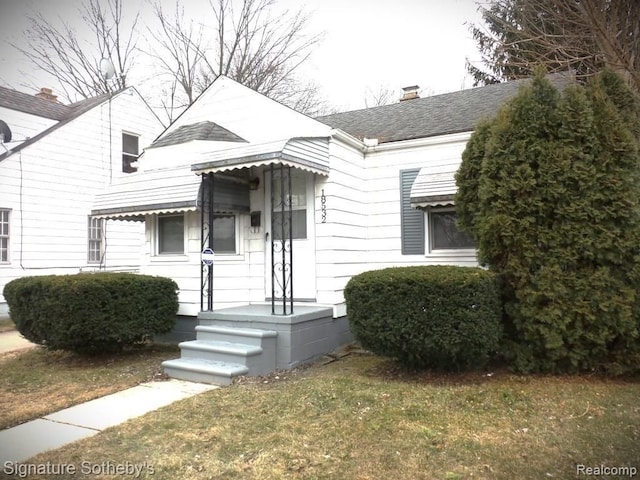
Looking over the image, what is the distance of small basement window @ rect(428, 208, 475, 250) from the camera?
24.0ft

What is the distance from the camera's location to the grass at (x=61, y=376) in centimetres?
492

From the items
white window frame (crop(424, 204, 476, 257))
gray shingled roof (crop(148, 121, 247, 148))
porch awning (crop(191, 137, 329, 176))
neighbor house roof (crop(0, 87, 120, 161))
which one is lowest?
white window frame (crop(424, 204, 476, 257))

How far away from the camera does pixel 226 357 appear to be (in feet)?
19.5

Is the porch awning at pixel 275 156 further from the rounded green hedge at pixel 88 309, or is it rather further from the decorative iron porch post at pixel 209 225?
the rounded green hedge at pixel 88 309

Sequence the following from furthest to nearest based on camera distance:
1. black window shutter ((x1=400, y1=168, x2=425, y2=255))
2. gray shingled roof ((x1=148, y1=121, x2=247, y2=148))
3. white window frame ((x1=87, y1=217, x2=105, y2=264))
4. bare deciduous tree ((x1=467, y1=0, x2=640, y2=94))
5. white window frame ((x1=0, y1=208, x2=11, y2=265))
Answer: white window frame ((x1=87, y1=217, x2=105, y2=264)), white window frame ((x1=0, y1=208, x2=11, y2=265)), gray shingled roof ((x1=148, y1=121, x2=247, y2=148)), black window shutter ((x1=400, y1=168, x2=425, y2=255)), bare deciduous tree ((x1=467, y1=0, x2=640, y2=94))

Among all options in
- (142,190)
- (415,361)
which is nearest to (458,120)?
(415,361)

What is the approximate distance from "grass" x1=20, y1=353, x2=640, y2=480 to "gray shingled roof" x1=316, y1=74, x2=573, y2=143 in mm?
4193

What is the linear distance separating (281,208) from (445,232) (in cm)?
256

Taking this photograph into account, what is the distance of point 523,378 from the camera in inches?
206

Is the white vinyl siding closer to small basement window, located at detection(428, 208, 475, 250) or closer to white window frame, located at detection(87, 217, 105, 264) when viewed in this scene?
small basement window, located at detection(428, 208, 475, 250)

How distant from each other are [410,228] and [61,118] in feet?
35.3

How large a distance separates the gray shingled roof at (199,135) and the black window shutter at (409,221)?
2.74m

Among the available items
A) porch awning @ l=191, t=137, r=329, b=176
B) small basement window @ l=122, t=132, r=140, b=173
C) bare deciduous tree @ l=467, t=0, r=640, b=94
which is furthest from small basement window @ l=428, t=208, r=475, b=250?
small basement window @ l=122, t=132, r=140, b=173

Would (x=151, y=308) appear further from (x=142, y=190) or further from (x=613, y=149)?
(x=613, y=149)
